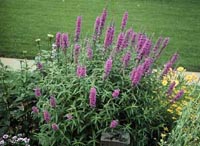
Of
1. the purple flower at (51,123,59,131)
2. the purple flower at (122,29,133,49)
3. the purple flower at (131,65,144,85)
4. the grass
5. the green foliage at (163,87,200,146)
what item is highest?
the purple flower at (122,29,133,49)

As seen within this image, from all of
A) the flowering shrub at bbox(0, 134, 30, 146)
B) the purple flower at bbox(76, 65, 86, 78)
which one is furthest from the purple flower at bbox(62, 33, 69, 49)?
the flowering shrub at bbox(0, 134, 30, 146)

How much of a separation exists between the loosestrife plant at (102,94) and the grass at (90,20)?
3017mm

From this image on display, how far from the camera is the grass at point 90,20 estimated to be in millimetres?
6820

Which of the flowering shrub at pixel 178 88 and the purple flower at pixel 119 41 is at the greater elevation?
the purple flower at pixel 119 41

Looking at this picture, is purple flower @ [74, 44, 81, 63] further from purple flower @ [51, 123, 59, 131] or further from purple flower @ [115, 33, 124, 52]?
purple flower @ [51, 123, 59, 131]

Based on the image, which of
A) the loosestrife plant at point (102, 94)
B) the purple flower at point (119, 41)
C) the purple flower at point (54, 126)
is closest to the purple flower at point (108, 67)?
the loosestrife plant at point (102, 94)

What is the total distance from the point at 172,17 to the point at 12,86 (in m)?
7.23

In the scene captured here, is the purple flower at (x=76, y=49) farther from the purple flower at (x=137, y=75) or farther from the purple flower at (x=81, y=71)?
the purple flower at (x=137, y=75)

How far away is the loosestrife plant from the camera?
2939 mm

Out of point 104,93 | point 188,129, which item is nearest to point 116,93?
point 104,93

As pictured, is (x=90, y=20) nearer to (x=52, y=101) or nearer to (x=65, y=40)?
(x=65, y=40)

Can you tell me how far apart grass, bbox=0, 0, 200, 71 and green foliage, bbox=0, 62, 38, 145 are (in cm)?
252

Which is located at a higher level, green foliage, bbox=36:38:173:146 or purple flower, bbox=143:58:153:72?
purple flower, bbox=143:58:153:72

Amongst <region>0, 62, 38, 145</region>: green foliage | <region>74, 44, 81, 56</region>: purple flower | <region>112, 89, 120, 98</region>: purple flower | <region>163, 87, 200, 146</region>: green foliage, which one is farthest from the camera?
<region>0, 62, 38, 145</region>: green foliage
